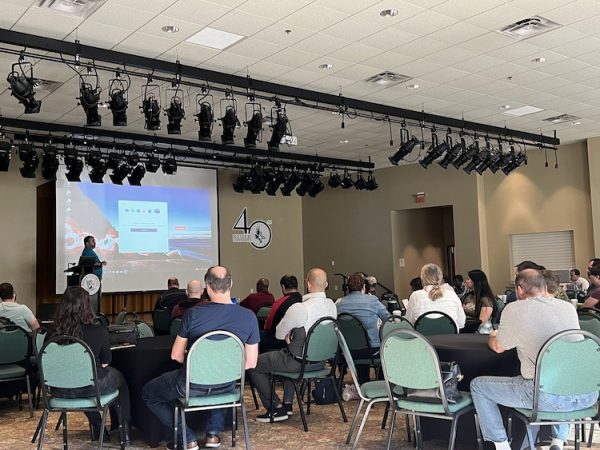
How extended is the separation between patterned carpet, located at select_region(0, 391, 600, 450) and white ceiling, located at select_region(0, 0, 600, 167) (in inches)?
146

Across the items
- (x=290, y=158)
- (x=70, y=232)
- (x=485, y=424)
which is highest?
(x=290, y=158)

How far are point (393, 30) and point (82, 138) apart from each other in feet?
22.6

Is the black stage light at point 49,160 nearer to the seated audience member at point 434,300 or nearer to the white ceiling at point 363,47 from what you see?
the white ceiling at point 363,47

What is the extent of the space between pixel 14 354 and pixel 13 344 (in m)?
0.10

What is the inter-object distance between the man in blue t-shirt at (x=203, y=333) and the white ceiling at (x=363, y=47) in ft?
9.64

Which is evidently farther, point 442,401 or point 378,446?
Result: point 378,446

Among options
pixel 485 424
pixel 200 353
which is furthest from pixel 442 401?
pixel 200 353

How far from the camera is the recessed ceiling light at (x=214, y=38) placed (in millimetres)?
6473

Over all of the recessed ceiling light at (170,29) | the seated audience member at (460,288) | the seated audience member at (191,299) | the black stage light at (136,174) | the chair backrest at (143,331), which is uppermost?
the recessed ceiling light at (170,29)

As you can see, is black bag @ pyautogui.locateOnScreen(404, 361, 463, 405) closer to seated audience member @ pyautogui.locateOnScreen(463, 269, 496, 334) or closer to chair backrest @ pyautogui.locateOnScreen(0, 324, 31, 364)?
seated audience member @ pyautogui.locateOnScreen(463, 269, 496, 334)

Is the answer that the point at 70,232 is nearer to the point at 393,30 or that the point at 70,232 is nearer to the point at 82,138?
the point at 82,138

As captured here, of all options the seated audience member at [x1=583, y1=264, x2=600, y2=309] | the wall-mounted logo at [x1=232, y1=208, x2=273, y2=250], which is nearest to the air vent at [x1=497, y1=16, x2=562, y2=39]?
the seated audience member at [x1=583, y1=264, x2=600, y2=309]

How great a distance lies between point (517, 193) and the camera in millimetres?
13727

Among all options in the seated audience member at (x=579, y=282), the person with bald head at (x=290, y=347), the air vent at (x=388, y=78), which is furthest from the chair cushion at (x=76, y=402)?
the seated audience member at (x=579, y=282)
